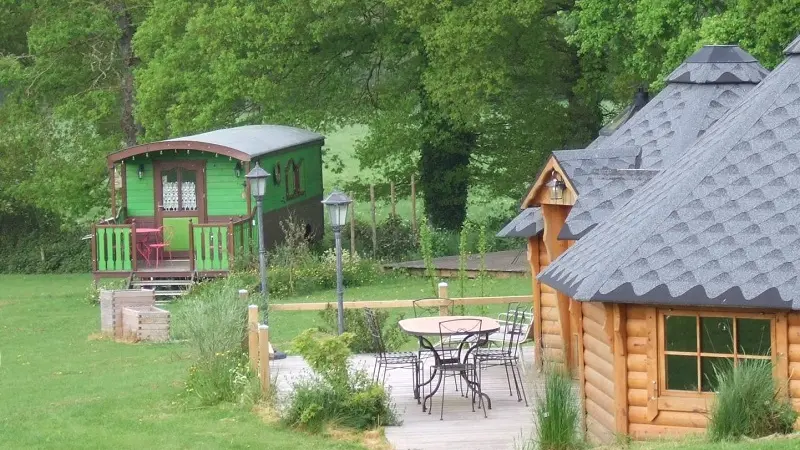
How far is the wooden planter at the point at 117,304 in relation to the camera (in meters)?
22.9

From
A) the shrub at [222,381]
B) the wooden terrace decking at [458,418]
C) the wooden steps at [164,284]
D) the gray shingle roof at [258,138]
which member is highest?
the gray shingle roof at [258,138]

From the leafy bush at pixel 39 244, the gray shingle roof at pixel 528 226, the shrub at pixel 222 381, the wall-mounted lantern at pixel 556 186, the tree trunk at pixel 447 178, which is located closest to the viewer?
the shrub at pixel 222 381

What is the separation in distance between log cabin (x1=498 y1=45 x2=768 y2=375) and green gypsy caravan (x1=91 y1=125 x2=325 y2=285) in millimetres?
10644

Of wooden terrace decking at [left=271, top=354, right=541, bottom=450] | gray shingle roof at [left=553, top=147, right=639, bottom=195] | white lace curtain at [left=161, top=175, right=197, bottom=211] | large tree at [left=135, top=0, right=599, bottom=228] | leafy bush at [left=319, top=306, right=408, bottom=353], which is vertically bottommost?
wooden terrace decking at [left=271, top=354, right=541, bottom=450]

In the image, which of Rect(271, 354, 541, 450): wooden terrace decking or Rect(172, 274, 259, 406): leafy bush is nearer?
Rect(271, 354, 541, 450): wooden terrace decking

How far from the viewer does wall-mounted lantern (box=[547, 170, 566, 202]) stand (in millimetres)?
17000

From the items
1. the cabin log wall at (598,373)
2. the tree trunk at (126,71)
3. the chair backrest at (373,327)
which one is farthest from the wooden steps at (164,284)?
the cabin log wall at (598,373)

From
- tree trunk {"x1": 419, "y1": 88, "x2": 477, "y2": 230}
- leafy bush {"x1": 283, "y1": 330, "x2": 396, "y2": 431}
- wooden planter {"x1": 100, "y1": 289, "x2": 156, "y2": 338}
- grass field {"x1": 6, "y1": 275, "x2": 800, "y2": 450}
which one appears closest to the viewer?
grass field {"x1": 6, "y1": 275, "x2": 800, "y2": 450}

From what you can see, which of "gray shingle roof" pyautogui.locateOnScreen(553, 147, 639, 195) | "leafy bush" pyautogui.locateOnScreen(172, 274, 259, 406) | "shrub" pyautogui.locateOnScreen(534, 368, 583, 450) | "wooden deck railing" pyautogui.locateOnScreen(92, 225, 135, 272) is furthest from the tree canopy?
"shrub" pyautogui.locateOnScreen(534, 368, 583, 450)

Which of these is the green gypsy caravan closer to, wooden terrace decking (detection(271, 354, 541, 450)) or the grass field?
the grass field

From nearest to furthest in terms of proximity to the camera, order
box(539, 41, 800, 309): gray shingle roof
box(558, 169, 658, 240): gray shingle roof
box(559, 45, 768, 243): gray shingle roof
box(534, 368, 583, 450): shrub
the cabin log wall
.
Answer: box(539, 41, 800, 309): gray shingle roof
box(534, 368, 583, 450): shrub
the cabin log wall
box(558, 169, 658, 240): gray shingle roof
box(559, 45, 768, 243): gray shingle roof

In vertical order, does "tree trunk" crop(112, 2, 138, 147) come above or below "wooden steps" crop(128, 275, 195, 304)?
above

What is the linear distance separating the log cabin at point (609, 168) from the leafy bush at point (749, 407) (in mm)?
3616

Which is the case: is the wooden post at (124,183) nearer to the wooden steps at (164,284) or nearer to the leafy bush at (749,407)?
the wooden steps at (164,284)
